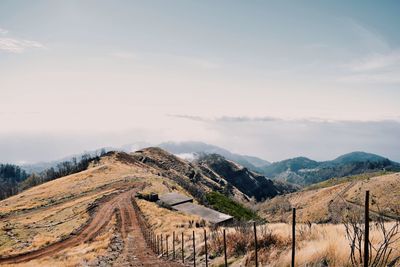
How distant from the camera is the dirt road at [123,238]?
27.4 meters

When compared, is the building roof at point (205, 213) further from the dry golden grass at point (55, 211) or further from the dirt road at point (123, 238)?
the dry golden grass at point (55, 211)

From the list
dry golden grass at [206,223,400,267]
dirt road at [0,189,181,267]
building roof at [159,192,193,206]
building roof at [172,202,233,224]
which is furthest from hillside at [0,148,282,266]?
dry golden grass at [206,223,400,267]

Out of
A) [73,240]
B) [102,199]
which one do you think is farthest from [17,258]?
[102,199]

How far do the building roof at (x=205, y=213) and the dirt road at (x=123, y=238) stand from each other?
29.3 feet

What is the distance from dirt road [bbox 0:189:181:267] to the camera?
27.4 m

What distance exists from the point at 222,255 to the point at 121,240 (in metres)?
25.1

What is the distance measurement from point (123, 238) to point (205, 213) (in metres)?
18.1

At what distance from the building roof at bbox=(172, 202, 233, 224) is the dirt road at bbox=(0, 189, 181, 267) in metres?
8.93

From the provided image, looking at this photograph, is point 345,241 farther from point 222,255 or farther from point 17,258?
point 17,258

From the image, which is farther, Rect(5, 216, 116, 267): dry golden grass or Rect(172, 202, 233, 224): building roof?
Rect(172, 202, 233, 224): building roof

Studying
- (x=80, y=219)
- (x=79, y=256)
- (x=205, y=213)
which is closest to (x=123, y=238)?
(x=79, y=256)

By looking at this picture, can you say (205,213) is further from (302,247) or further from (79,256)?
(302,247)

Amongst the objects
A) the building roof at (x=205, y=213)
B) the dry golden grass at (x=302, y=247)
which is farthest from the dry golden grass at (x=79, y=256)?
the dry golden grass at (x=302, y=247)

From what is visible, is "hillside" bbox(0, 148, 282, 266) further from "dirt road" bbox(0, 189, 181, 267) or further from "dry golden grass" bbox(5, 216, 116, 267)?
"dirt road" bbox(0, 189, 181, 267)
